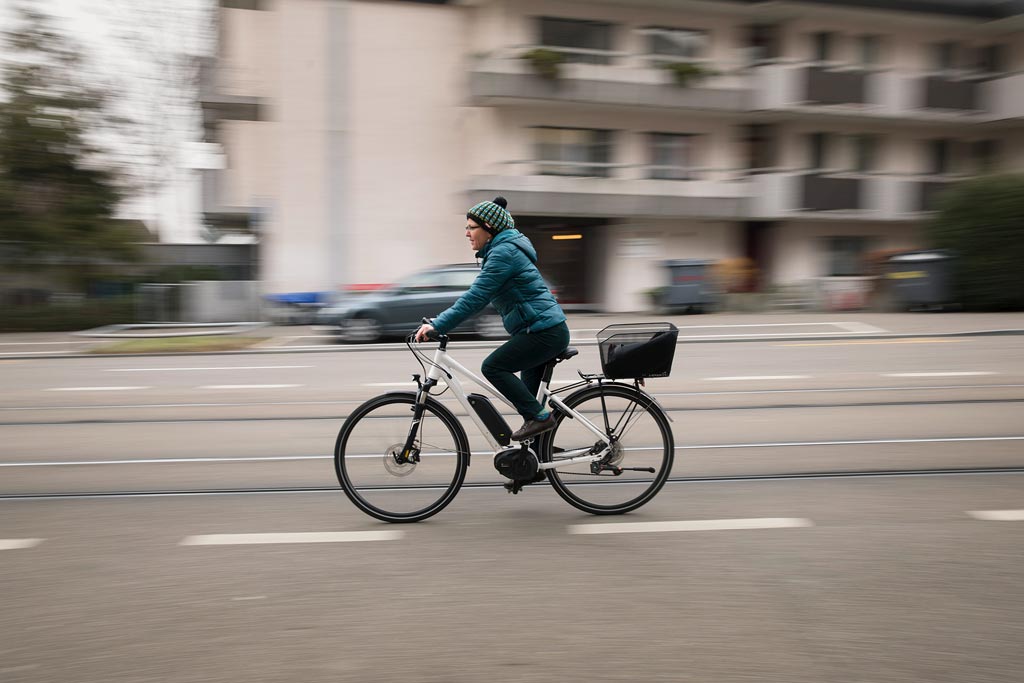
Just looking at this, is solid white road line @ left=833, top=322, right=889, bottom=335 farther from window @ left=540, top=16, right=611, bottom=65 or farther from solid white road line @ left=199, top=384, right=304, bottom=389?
window @ left=540, top=16, right=611, bottom=65

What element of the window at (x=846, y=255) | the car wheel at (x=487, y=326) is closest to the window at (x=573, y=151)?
the window at (x=846, y=255)

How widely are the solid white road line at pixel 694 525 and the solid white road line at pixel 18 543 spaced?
8.92 feet

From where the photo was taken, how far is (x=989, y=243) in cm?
2002

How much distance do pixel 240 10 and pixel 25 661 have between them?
26.7 m

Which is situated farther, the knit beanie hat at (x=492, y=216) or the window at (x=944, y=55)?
the window at (x=944, y=55)

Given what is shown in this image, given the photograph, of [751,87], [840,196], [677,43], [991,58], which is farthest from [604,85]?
[991,58]

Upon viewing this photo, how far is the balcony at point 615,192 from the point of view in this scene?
2409cm

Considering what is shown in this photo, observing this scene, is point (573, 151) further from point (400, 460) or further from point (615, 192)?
point (400, 460)

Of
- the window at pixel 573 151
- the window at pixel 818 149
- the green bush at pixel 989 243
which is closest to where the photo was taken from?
the green bush at pixel 989 243

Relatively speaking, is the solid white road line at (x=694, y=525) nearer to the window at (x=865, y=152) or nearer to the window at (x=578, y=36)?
the window at (x=578, y=36)

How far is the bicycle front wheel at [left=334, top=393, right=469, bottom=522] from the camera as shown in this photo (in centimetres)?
461

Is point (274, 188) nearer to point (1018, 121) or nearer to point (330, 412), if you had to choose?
point (330, 412)

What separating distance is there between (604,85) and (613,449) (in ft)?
69.2

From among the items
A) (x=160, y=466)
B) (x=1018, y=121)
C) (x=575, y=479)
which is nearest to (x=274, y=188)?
(x=160, y=466)
